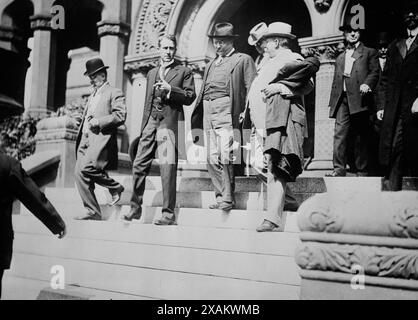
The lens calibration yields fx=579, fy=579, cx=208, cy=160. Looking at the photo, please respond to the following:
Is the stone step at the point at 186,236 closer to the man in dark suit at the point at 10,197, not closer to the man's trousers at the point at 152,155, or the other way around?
the man's trousers at the point at 152,155

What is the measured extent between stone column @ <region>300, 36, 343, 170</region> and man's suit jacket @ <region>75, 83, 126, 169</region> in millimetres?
3345

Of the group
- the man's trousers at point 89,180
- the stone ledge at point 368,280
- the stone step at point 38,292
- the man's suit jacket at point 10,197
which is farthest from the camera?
the man's trousers at point 89,180

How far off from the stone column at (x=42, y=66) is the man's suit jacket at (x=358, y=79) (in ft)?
23.3

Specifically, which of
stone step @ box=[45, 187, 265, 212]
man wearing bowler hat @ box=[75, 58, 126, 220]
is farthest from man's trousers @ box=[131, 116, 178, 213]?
stone step @ box=[45, 187, 265, 212]

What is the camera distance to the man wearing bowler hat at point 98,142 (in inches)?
281

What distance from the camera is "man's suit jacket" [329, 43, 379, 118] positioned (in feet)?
22.0

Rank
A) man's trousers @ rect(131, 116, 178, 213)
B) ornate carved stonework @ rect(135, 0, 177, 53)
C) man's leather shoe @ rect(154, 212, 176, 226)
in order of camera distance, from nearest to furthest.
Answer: man's leather shoe @ rect(154, 212, 176, 226)
man's trousers @ rect(131, 116, 178, 213)
ornate carved stonework @ rect(135, 0, 177, 53)

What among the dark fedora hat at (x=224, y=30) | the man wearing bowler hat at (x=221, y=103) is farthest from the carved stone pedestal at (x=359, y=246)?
the dark fedora hat at (x=224, y=30)

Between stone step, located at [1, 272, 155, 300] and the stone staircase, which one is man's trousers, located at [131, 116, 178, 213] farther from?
stone step, located at [1, 272, 155, 300]

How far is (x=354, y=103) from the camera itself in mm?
6719

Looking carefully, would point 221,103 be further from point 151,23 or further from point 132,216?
point 151,23

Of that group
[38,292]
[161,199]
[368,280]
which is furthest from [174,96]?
[368,280]

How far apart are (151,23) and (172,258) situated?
7.02 metres
